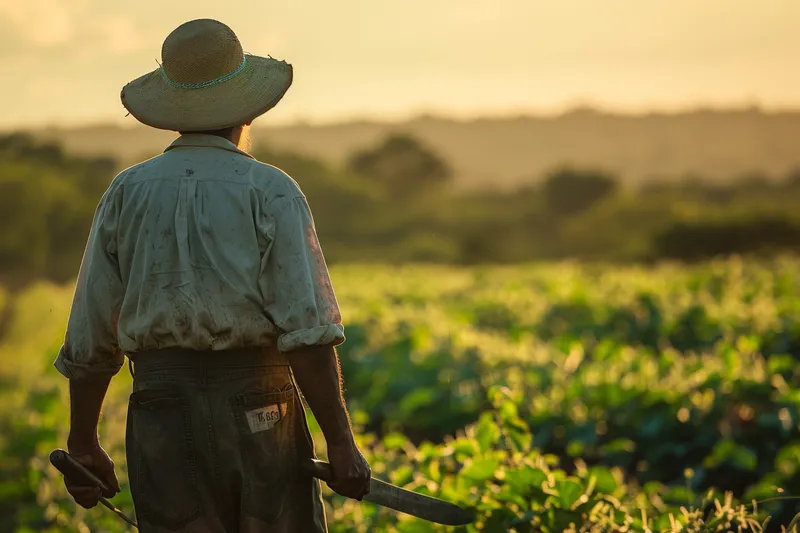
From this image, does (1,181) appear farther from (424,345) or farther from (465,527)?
(465,527)

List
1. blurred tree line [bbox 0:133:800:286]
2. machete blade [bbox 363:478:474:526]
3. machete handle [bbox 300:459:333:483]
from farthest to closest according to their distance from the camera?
blurred tree line [bbox 0:133:800:286] → machete blade [bbox 363:478:474:526] → machete handle [bbox 300:459:333:483]

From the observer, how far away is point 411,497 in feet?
11.6

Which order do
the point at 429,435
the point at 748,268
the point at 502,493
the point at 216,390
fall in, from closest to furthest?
the point at 216,390 < the point at 502,493 < the point at 429,435 < the point at 748,268

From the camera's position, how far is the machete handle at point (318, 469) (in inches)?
123

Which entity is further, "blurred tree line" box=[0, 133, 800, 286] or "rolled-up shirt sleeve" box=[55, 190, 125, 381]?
"blurred tree line" box=[0, 133, 800, 286]

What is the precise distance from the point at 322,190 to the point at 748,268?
65027 millimetres

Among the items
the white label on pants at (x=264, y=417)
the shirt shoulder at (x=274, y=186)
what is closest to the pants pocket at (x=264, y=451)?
the white label on pants at (x=264, y=417)

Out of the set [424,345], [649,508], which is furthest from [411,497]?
[424,345]

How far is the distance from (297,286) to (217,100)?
63 centimetres

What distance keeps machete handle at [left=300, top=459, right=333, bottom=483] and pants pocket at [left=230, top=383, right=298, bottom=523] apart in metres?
0.05

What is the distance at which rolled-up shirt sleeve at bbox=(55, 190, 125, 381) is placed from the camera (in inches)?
127

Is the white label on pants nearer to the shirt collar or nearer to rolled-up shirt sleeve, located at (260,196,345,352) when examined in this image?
rolled-up shirt sleeve, located at (260,196,345,352)

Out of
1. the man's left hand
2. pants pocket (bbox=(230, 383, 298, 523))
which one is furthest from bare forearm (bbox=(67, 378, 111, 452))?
pants pocket (bbox=(230, 383, 298, 523))

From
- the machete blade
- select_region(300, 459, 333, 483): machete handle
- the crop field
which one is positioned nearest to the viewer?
select_region(300, 459, 333, 483): machete handle
